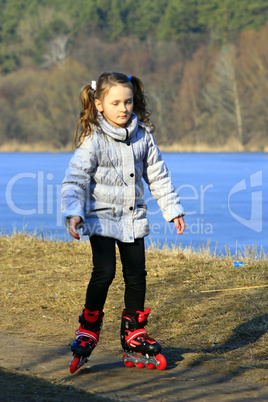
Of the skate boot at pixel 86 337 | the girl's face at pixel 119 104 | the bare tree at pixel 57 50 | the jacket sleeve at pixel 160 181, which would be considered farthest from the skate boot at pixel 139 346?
the bare tree at pixel 57 50

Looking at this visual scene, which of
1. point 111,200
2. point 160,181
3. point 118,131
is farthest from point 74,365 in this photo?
point 118,131

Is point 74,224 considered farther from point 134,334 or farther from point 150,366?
point 150,366

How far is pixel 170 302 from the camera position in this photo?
488 centimetres

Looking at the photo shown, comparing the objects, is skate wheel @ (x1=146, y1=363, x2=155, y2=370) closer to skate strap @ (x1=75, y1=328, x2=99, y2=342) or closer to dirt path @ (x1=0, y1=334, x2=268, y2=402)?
dirt path @ (x1=0, y1=334, x2=268, y2=402)

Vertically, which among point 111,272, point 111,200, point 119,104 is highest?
point 119,104

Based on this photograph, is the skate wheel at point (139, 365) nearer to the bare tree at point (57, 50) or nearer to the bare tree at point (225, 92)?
the bare tree at point (225, 92)

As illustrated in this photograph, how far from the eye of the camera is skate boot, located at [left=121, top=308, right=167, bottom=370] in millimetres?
3445

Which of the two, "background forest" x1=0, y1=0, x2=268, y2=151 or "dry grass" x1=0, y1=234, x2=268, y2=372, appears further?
"background forest" x1=0, y1=0, x2=268, y2=151

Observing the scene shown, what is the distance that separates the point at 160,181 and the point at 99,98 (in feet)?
1.97

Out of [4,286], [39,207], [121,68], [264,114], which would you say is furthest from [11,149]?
[4,286]

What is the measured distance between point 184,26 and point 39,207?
47485 mm

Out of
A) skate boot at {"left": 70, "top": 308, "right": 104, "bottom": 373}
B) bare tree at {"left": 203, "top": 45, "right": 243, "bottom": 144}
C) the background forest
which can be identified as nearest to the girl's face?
skate boot at {"left": 70, "top": 308, "right": 104, "bottom": 373}

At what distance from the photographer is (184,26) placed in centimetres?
5803

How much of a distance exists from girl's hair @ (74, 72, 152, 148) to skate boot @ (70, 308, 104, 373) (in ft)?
3.16
